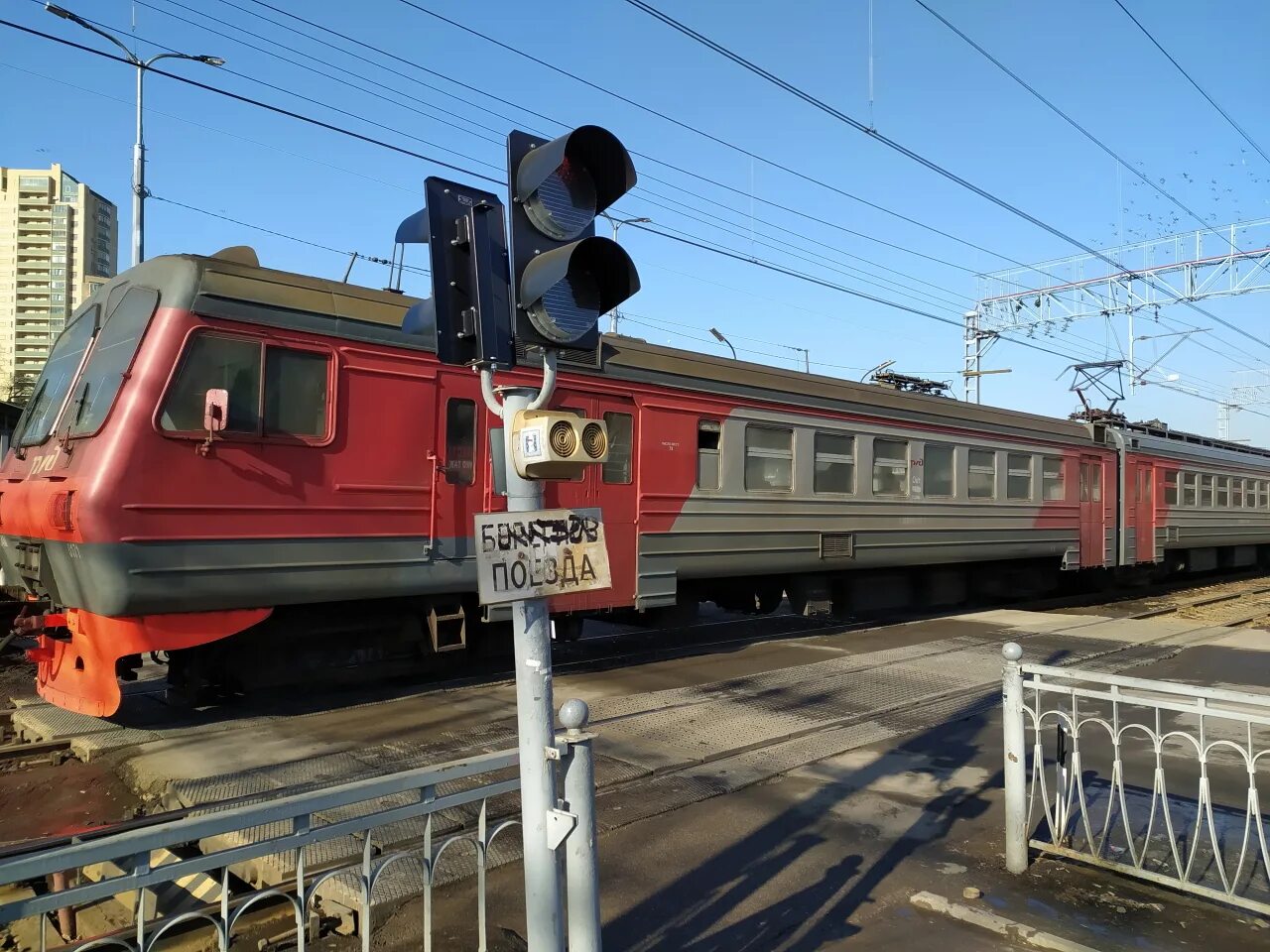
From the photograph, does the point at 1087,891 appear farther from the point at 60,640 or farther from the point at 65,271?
the point at 65,271

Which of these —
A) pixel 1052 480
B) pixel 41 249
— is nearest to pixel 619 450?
pixel 1052 480

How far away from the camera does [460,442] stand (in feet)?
26.3

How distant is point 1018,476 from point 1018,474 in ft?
0.11

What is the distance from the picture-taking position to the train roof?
6657mm

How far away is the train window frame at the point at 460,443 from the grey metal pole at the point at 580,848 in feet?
17.5

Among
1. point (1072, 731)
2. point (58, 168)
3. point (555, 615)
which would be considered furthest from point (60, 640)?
point (58, 168)

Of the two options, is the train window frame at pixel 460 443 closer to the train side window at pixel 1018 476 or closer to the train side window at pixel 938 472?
the train side window at pixel 938 472

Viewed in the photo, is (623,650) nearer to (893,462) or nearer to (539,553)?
(893,462)

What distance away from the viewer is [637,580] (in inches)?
361

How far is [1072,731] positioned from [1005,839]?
2.22ft

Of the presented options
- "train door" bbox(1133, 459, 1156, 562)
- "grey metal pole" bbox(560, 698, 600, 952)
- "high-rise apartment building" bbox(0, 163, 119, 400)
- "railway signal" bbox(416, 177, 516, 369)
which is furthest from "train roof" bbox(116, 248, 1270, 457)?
"high-rise apartment building" bbox(0, 163, 119, 400)

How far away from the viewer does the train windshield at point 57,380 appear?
7328mm

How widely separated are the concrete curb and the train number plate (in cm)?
244

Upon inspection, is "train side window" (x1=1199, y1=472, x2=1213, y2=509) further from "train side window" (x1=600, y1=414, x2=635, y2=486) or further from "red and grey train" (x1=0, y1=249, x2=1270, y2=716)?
"train side window" (x1=600, y1=414, x2=635, y2=486)
